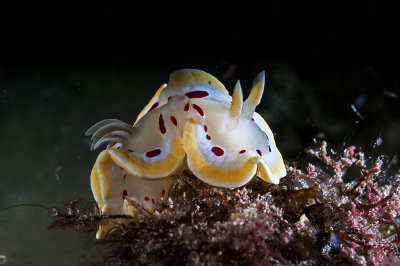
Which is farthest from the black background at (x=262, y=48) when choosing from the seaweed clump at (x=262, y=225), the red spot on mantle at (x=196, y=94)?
the red spot on mantle at (x=196, y=94)

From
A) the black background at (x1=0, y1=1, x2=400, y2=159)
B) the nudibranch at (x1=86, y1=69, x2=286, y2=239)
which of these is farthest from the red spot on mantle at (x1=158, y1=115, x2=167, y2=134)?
the black background at (x1=0, y1=1, x2=400, y2=159)

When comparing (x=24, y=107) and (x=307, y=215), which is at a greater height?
(x=307, y=215)

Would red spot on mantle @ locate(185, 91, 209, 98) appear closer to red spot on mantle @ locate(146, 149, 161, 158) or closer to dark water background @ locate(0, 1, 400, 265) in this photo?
red spot on mantle @ locate(146, 149, 161, 158)

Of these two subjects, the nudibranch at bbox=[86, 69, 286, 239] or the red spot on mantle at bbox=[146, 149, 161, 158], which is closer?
the nudibranch at bbox=[86, 69, 286, 239]

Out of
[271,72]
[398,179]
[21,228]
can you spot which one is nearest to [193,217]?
[398,179]

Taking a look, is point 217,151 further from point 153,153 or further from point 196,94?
point 196,94

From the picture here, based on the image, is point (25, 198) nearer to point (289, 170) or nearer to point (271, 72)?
point (289, 170)

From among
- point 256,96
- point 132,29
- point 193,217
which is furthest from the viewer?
point 132,29

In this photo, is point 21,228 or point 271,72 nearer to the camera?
point 21,228
